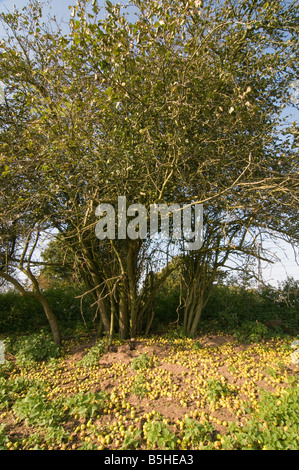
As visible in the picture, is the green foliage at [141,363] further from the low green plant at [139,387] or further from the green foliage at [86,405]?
the green foliage at [86,405]

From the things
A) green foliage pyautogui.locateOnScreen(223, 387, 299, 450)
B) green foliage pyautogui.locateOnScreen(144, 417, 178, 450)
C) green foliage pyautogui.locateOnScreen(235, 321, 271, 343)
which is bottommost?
green foliage pyautogui.locateOnScreen(144, 417, 178, 450)

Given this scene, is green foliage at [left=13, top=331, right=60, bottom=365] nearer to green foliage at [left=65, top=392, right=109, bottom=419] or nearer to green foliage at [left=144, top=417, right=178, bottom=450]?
green foliage at [left=65, top=392, right=109, bottom=419]

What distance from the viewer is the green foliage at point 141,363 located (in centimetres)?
389

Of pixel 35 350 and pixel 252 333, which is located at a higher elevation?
pixel 252 333

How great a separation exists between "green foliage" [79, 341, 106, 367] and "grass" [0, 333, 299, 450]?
2 cm

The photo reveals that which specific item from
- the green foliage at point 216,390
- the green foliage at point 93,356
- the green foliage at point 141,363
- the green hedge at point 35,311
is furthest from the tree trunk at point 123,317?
the green foliage at point 216,390

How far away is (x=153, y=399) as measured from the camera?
3160 mm

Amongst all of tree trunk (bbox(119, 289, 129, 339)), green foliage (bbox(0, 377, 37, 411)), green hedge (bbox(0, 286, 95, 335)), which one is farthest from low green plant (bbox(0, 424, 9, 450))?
green hedge (bbox(0, 286, 95, 335))

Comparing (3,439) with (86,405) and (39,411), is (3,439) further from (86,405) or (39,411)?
(86,405)

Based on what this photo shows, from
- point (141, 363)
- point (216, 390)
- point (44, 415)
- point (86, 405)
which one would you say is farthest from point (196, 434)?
point (141, 363)

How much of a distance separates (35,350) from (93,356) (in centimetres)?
109

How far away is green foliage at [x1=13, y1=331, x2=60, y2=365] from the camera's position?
4.34 metres

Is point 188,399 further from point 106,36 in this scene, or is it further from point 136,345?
point 106,36
